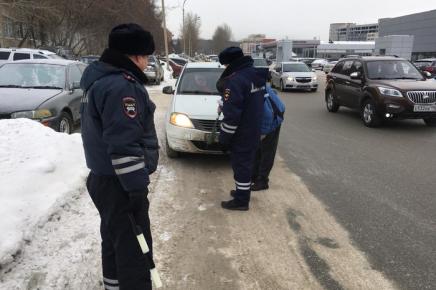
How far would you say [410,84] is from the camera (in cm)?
973

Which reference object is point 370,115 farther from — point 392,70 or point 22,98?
point 22,98

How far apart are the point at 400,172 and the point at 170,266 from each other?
432cm

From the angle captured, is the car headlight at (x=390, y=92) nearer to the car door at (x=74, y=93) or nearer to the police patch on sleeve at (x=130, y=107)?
the car door at (x=74, y=93)

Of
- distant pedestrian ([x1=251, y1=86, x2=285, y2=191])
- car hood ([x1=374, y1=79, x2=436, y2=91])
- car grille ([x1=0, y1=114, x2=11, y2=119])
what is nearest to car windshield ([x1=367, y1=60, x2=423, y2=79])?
car hood ([x1=374, y1=79, x2=436, y2=91])

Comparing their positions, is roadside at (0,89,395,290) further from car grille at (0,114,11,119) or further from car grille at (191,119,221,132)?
car grille at (0,114,11,119)

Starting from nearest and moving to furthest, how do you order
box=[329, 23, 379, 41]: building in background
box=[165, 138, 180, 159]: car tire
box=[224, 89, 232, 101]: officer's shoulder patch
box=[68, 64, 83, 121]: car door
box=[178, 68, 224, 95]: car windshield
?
box=[224, 89, 232, 101]: officer's shoulder patch, box=[165, 138, 180, 159]: car tire, box=[178, 68, 224, 95]: car windshield, box=[68, 64, 83, 121]: car door, box=[329, 23, 379, 41]: building in background

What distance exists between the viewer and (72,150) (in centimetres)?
Answer: 565

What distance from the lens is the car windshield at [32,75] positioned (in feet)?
26.7

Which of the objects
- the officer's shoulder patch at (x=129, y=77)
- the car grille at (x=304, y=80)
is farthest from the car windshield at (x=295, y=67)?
the officer's shoulder patch at (x=129, y=77)

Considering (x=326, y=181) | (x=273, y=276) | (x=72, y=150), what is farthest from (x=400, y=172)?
(x=72, y=150)

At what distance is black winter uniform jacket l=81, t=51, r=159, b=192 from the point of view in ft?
7.33

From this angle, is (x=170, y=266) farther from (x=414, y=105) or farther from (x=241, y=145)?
(x=414, y=105)

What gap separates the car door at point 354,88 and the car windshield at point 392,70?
0.30m

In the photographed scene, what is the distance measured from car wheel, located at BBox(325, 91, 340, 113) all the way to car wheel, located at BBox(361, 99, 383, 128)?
2.23 metres
